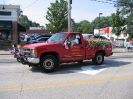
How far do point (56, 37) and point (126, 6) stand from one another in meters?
34.2

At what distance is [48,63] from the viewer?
9.24 metres

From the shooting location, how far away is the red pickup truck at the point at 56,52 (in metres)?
8.98

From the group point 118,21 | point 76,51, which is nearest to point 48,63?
point 76,51

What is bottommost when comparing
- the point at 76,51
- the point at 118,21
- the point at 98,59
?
the point at 98,59

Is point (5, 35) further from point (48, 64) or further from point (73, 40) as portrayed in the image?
point (48, 64)

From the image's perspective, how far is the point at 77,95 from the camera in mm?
5926

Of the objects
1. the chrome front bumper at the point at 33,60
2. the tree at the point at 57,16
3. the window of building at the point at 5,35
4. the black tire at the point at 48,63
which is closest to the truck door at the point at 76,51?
the black tire at the point at 48,63

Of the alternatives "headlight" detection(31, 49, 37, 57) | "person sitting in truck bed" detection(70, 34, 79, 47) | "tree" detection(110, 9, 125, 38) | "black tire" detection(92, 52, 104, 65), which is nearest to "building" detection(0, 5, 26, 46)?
"black tire" detection(92, 52, 104, 65)

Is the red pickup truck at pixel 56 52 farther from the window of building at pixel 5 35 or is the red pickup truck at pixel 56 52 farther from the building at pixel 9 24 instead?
the window of building at pixel 5 35

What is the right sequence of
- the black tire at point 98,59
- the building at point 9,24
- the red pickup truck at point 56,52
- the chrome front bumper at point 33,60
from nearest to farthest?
the chrome front bumper at point 33,60 < the red pickup truck at point 56,52 < the black tire at point 98,59 < the building at point 9,24

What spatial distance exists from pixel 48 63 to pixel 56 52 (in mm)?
Result: 633

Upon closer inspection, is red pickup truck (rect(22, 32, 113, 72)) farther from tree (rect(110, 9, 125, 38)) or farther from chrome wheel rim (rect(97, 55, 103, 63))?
tree (rect(110, 9, 125, 38))

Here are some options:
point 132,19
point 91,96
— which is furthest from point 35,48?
point 132,19

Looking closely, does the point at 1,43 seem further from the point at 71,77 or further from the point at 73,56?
the point at 71,77
